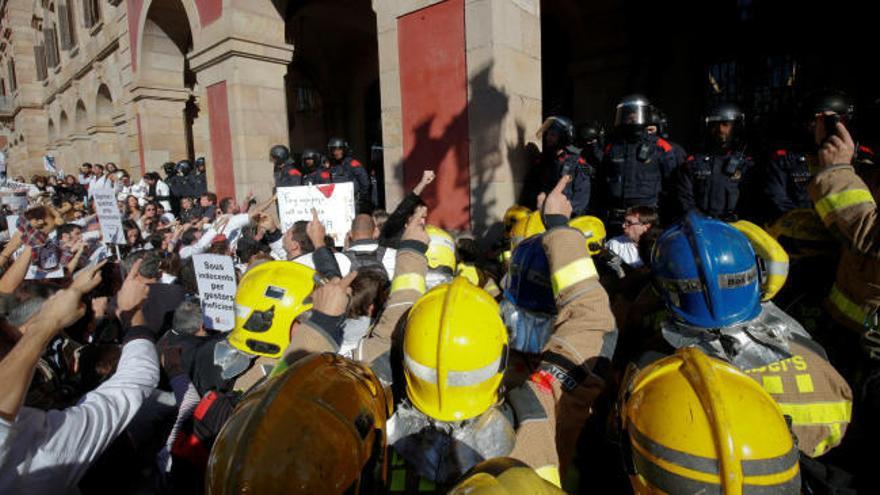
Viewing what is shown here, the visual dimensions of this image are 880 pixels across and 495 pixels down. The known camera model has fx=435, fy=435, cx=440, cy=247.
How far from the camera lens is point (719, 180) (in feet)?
12.6

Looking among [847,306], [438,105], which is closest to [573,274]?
[847,306]

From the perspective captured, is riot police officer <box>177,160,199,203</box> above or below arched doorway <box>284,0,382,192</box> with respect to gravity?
below

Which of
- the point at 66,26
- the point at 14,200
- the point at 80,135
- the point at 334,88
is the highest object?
the point at 66,26

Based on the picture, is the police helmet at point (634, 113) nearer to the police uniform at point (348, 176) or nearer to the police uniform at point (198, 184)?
the police uniform at point (348, 176)

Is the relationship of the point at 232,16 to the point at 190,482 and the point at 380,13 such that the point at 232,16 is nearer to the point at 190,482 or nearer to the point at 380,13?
the point at 380,13

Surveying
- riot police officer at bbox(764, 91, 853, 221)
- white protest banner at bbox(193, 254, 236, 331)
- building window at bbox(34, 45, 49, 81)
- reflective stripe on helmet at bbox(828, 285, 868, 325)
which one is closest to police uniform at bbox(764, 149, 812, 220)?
riot police officer at bbox(764, 91, 853, 221)

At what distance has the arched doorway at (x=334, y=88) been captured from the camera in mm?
13430

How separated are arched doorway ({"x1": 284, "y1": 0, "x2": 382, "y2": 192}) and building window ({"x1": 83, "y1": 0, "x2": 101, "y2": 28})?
604 cm

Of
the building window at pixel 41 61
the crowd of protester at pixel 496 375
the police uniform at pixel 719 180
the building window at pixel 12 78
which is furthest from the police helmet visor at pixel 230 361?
the building window at pixel 12 78

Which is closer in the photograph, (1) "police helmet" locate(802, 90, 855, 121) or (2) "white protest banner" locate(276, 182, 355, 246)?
(1) "police helmet" locate(802, 90, 855, 121)

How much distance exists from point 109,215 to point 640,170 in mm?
6009

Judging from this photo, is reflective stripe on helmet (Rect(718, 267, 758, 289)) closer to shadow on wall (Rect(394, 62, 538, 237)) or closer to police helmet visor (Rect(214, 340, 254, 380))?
police helmet visor (Rect(214, 340, 254, 380))

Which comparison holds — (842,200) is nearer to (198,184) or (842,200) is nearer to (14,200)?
(198,184)

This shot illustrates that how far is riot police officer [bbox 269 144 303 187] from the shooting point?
699 centimetres
